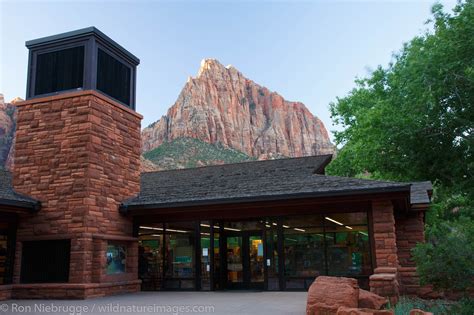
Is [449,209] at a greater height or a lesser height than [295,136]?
lesser

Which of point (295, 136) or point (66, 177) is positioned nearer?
→ point (66, 177)

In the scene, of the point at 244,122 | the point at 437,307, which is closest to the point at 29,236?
the point at 437,307

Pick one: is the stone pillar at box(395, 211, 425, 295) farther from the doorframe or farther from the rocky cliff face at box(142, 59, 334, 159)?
the rocky cliff face at box(142, 59, 334, 159)

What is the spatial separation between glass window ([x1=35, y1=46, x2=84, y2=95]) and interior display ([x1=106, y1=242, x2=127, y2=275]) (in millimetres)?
5216

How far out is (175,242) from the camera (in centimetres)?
1544

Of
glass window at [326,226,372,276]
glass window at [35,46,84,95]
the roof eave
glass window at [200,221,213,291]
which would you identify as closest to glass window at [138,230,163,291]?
the roof eave

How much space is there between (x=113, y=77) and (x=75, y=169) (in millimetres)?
3534

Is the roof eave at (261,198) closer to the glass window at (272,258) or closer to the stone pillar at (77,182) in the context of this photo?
the stone pillar at (77,182)

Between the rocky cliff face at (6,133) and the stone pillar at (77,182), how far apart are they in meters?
63.2

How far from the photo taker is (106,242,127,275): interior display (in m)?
13.9

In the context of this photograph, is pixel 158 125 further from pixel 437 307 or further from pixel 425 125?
pixel 437 307

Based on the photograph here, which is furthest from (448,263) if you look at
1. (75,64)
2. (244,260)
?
(75,64)

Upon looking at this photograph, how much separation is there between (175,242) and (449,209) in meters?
18.5

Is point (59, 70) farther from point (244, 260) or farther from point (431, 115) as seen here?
point (431, 115)
